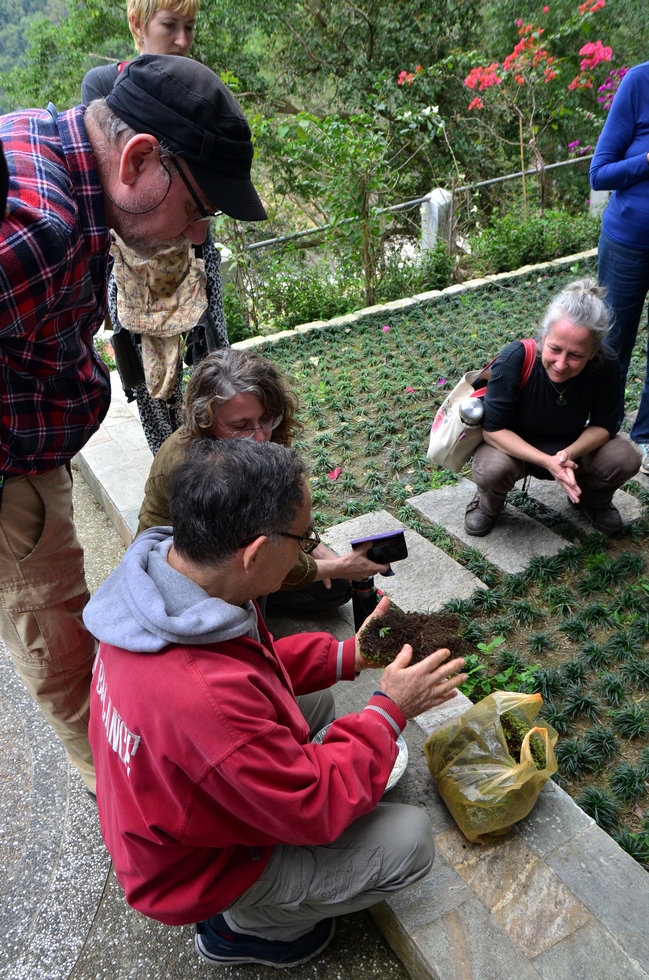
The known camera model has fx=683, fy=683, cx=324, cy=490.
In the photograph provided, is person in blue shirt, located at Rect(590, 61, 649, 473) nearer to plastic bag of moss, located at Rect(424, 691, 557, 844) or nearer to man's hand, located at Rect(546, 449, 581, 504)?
man's hand, located at Rect(546, 449, 581, 504)

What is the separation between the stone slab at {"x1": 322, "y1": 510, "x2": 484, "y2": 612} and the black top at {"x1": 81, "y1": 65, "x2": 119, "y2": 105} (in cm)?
228

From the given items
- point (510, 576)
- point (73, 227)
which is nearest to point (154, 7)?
point (73, 227)

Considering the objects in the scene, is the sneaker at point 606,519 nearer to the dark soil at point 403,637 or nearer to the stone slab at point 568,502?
the stone slab at point 568,502

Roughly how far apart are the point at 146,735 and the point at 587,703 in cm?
189

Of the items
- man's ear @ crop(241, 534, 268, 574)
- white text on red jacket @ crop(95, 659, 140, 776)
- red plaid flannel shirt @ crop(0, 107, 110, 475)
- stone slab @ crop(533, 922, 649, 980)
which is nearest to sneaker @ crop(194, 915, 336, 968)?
stone slab @ crop(533, 922, 649, 980)

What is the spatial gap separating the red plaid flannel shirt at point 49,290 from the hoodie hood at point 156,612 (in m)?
0.48

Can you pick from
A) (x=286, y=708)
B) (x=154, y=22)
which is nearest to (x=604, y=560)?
(x=286, y=708)

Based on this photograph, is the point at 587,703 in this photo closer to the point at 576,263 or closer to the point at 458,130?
the point at 576,263

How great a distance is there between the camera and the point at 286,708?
1658 millimetres

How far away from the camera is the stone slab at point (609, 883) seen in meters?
1.84

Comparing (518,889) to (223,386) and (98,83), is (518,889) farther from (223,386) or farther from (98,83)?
(98,83)

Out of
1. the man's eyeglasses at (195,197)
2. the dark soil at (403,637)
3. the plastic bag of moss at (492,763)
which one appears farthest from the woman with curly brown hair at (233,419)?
the man's eyeglasses at (195,197)

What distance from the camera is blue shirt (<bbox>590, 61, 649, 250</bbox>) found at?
11.4ft

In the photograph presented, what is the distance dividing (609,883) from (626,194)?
10.7ft
